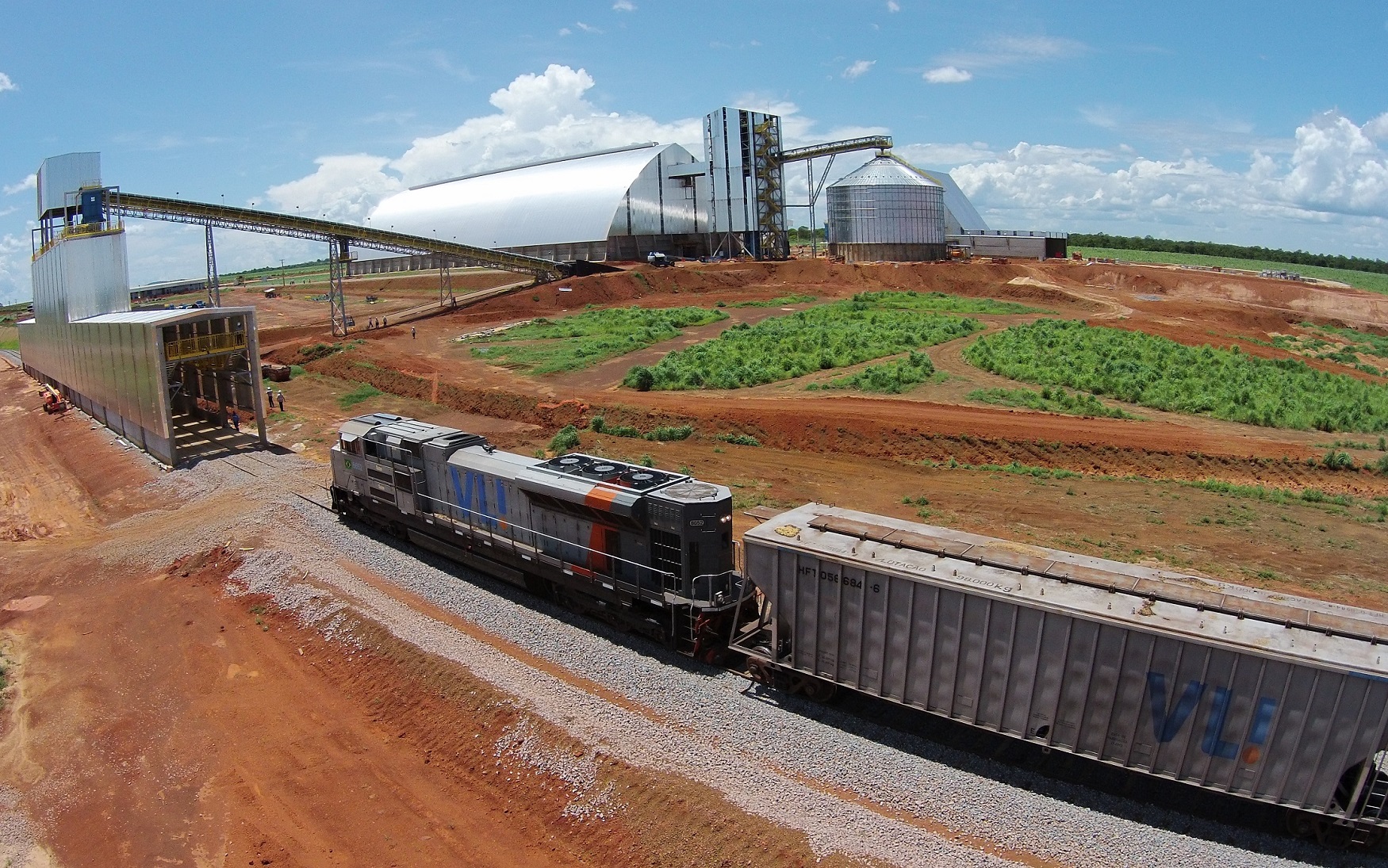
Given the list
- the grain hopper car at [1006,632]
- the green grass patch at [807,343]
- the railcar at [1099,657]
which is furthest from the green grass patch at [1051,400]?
the railcar at [1099,657]

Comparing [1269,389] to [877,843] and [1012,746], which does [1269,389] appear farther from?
[877,843]

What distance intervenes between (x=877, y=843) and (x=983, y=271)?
89119mm

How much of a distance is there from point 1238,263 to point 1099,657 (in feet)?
569

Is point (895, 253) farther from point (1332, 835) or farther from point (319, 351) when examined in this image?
point (1332, 835)

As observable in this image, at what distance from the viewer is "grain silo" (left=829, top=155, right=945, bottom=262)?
4151 inches

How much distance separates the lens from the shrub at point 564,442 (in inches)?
1521

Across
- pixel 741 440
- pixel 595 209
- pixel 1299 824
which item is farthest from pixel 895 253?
pixel 1299 824

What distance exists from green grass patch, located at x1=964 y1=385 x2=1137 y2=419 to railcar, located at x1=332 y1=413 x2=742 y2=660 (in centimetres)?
2491

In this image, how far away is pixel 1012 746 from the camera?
626 inches

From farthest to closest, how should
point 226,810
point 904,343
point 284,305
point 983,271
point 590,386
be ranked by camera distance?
point 284,305 < point 983,271 < point 904,343 < point 590,386 < point 226,810

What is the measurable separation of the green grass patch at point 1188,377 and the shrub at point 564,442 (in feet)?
83.0

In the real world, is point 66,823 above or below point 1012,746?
below

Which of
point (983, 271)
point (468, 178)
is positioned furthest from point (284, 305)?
point (983, 271)

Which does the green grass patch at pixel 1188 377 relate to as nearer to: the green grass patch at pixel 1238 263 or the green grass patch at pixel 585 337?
the green grass patch at pixel 585 337
